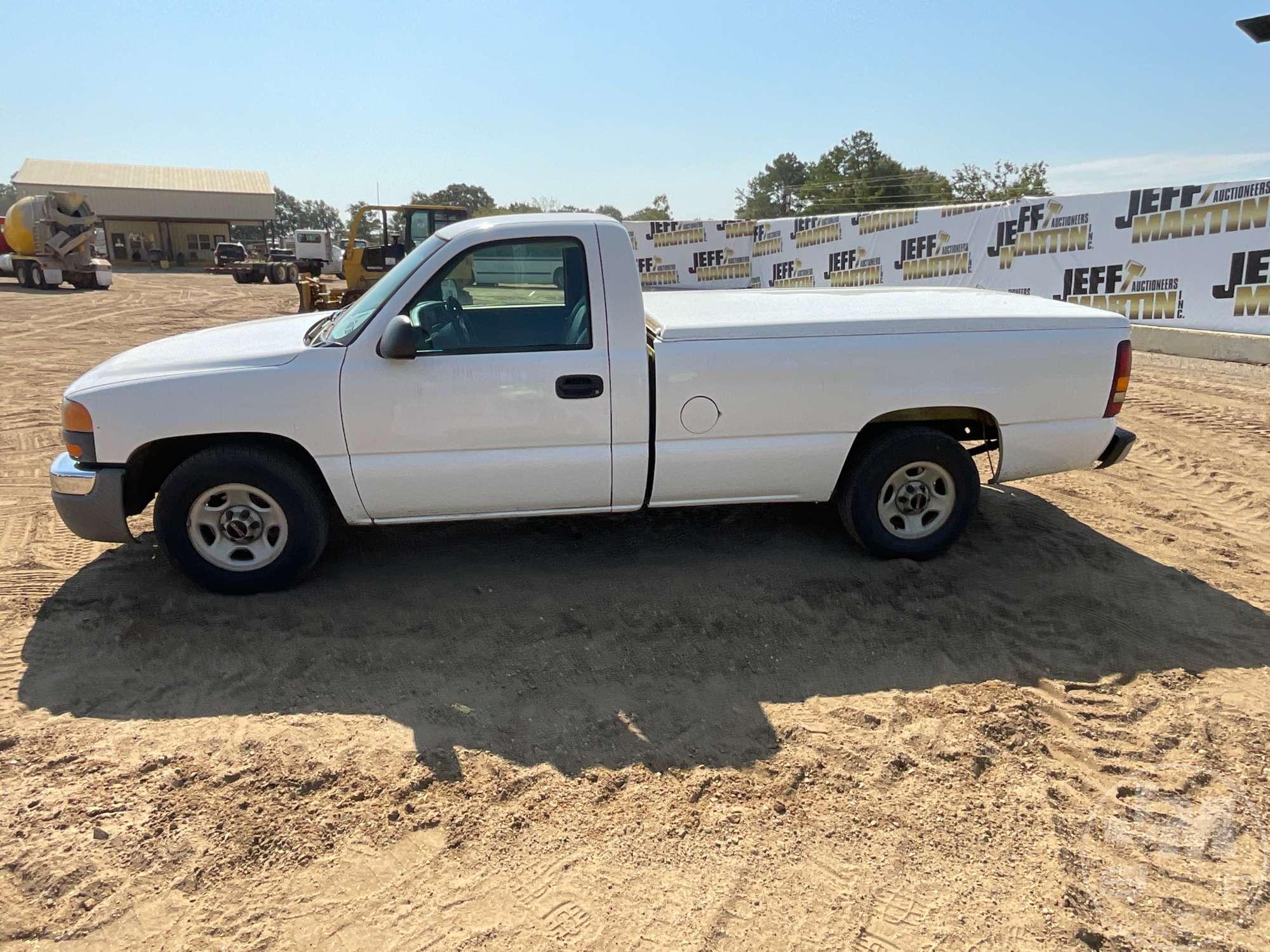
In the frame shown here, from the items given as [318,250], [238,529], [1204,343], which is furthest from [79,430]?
[318,250]

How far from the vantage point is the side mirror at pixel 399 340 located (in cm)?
403

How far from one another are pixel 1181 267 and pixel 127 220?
64621 mm

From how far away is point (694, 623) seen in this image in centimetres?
429

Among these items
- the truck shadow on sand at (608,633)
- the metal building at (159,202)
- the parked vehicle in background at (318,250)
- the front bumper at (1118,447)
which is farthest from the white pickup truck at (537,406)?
the metal building at (159,202)

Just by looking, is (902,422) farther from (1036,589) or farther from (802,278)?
(802,278)

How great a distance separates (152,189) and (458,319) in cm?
6525

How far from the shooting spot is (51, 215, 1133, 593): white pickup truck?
4172mm

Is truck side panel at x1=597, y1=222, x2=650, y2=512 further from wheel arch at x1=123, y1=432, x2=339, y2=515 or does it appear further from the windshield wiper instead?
wheel arch at x1=123, y1=432, x2=339, y2=515

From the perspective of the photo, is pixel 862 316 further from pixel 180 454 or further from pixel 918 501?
pixel 180 454

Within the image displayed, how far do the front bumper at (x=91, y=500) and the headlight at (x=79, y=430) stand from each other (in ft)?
0.29

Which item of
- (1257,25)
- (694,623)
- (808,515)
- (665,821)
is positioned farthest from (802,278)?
(665,821)

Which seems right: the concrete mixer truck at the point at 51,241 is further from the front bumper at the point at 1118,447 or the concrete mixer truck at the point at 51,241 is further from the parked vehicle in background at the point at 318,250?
the front bumper at the point at 1118,447

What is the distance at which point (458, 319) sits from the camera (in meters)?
4.46

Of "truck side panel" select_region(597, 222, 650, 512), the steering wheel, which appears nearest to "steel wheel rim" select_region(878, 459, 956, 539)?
"truck side panel" select_region(597, 222, 650, 512)
